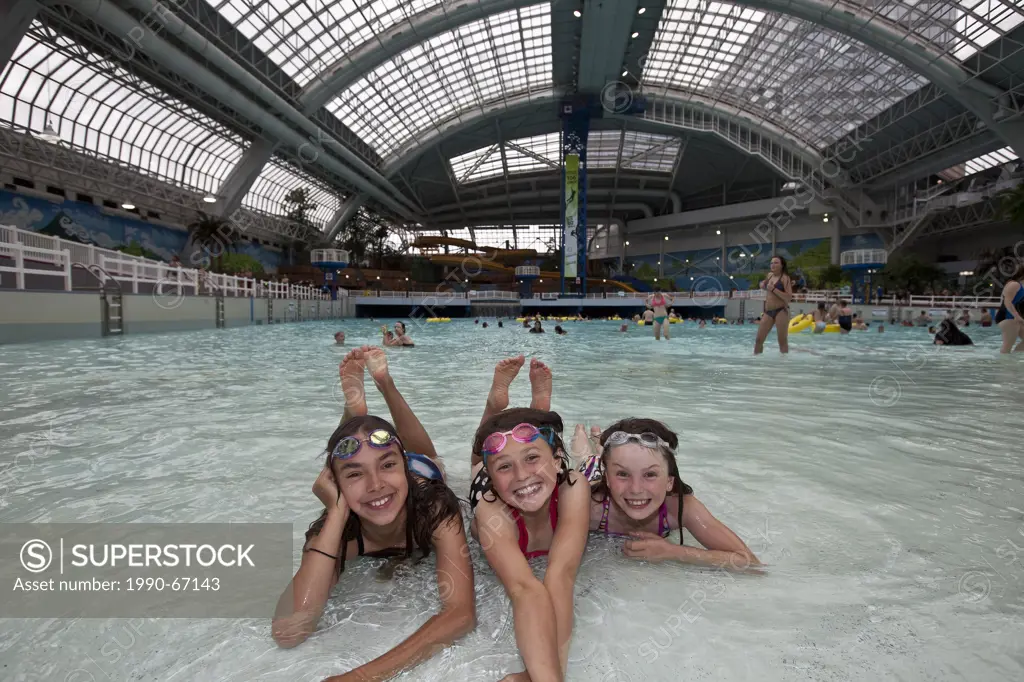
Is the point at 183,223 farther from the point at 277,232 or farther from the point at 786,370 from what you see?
the point at 786,370

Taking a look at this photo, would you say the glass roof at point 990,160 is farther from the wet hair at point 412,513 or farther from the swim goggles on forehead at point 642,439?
the wet hair at point 412,513

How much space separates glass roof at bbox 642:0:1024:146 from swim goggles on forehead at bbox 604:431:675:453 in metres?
31.6

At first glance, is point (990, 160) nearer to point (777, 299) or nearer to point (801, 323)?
point (801, 323)

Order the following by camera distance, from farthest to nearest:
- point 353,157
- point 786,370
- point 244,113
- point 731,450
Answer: point 353,157 < point 244,113 < point 786,370 < point 731,450

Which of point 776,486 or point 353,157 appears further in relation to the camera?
point 353,157

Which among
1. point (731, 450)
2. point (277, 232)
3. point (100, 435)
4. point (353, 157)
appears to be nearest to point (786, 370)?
point (731, 450)

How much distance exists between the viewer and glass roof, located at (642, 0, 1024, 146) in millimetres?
25547

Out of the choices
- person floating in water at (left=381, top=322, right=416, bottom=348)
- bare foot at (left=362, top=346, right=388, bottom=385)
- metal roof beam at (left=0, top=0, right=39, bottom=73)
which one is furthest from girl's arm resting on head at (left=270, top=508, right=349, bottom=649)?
metal roof beam at (left=0, top=0, right=39, bottom=73)

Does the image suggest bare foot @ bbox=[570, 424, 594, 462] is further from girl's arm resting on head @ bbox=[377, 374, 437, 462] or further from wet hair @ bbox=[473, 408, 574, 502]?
wet hair @ bbox=[473, 408, 574, 502]

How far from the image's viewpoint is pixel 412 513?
223 cm

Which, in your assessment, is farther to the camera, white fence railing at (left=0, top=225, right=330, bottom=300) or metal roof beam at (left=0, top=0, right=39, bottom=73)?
metal roof beam at (left=0, top=0, right=39, bottom=73)

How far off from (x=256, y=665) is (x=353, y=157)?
41.1m

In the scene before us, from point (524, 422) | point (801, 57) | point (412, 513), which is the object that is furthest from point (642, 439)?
point (801, 57)

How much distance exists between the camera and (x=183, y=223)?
3716cm
